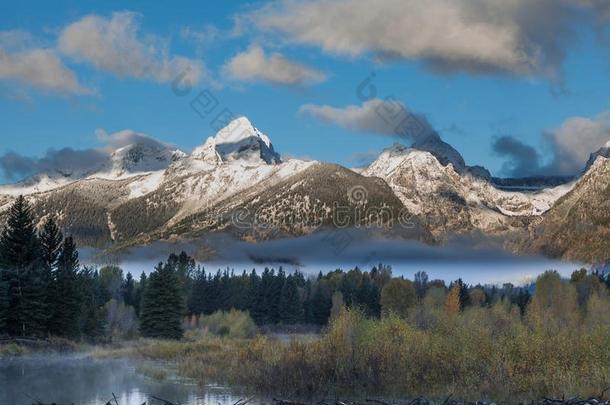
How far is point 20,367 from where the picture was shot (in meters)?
57.8

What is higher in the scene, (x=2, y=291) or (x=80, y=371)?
(x=2, y=291)

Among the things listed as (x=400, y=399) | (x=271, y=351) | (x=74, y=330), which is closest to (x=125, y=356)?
(x=74, y=330)

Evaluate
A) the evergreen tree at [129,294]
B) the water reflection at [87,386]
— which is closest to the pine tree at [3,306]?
the water reflection at [87,386]

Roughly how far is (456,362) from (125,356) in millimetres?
40898

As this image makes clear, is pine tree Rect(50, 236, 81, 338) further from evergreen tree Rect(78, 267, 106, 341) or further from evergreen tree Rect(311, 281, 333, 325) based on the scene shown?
evergreen tree Rect(311, 281, 333, 325)

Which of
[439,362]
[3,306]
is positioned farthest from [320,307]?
[439,362]

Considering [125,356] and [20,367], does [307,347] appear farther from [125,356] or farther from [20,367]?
[125,356]

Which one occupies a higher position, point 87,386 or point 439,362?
point 439,362

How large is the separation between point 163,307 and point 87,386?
138ft

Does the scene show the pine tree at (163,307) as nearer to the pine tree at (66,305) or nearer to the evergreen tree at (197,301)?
the pine tree at (66,305)

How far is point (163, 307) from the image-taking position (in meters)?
89.2

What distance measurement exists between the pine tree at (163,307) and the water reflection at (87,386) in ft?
81.5

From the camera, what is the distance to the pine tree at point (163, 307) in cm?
8825

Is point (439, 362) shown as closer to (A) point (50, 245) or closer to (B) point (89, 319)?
(B) point (89, 319)
